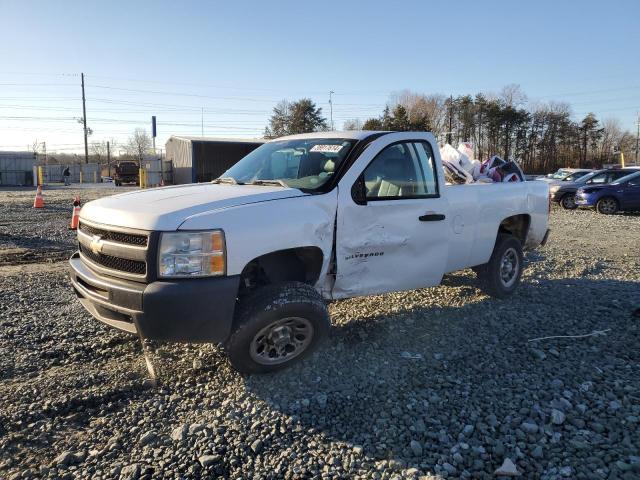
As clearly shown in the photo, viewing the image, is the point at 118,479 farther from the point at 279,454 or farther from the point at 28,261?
the point at 28,261

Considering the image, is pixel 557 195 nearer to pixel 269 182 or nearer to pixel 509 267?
pixel 509 267

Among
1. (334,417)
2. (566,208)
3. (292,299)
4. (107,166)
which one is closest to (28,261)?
(292,299)

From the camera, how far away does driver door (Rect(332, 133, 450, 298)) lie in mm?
4195

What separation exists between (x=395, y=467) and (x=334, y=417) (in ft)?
2.00

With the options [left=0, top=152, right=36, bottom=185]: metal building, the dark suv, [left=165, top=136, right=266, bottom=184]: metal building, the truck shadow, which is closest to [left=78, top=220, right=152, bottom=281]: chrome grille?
the truck shadow

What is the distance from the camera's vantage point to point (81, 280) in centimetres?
397

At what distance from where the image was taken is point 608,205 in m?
18.4

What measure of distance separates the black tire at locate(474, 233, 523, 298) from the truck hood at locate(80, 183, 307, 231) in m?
3.05

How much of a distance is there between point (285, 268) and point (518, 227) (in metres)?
3.76

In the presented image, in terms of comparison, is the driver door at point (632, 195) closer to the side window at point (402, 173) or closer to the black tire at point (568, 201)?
the black tire at point (568, 201)

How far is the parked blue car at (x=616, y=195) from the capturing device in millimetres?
17906

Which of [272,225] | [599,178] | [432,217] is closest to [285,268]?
[272,225]

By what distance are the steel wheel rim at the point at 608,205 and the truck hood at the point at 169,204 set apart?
58.8ft

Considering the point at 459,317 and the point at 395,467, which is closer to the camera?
the point at 395,467
